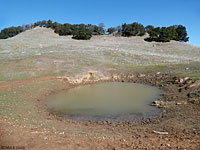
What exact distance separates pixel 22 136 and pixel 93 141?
3225mm

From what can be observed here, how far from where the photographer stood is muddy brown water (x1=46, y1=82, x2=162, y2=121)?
1229 centimetres

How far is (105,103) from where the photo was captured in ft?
49.7

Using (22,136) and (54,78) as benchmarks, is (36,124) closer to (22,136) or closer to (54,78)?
(22,136)

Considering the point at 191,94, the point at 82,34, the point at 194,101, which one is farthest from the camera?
the point at 82,34

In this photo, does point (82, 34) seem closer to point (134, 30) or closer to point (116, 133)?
point (134, 30)

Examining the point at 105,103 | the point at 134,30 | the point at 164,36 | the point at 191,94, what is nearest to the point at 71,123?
the point at 105,103

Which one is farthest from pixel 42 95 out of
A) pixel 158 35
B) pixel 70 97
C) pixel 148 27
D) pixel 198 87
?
pixel 148 27

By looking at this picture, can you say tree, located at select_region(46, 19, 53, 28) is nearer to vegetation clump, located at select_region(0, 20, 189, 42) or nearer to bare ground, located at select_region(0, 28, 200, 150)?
vegetation clump, located at select_region(0, 20, 189, 42)

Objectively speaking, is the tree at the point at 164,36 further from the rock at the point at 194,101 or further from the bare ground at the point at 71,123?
the rock at the point at 194,101

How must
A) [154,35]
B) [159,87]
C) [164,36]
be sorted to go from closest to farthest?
[159,87], [164,36], [154,35]

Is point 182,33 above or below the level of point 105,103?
above

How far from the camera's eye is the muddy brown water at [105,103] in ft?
40.3

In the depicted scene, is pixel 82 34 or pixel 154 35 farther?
pixel 154 35

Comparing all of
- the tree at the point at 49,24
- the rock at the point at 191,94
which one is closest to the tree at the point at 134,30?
the tree at the point at 49,24
